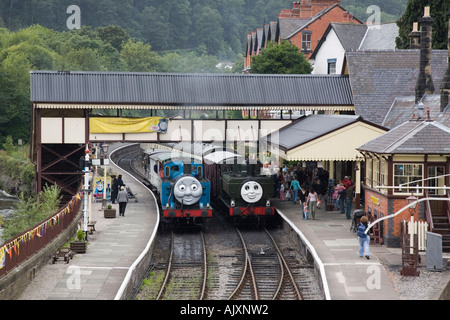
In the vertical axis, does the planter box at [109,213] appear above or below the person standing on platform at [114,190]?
below

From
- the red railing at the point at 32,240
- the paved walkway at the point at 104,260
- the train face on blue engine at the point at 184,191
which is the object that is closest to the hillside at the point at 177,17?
the train face on blue engine at the point at 184,191

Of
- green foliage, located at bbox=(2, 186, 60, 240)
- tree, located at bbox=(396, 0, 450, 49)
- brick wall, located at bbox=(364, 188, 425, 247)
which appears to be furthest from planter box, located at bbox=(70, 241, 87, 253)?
tree, located at bbox=(396, 0, 450, 49)

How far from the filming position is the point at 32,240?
730 inches

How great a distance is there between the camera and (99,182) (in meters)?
32.5

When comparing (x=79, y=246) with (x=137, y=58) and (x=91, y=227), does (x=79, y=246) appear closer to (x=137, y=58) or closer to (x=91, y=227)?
(x=91, y=227)

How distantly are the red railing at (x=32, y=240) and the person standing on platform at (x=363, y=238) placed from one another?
9084mm

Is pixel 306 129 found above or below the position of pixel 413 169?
above

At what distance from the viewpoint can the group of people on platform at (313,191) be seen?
27672mm

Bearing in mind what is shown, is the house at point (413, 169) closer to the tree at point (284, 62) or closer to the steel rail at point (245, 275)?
the steel rail at point (245, 275)

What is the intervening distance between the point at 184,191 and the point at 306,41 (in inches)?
1682

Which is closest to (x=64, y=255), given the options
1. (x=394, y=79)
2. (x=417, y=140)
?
(x=417, y=140)

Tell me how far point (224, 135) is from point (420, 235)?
555 inches
